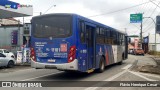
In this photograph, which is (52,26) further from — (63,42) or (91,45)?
(91,45)

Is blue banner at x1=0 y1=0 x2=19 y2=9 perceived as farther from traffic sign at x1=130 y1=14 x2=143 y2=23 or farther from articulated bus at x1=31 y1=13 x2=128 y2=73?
traffic sign at x1=130 y1=14 x2=143 y2=23

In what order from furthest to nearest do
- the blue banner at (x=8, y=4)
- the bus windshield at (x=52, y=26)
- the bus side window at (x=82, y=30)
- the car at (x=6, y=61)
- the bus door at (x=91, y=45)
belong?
the blue banner at (x=8, y=4) < the car at (x=6, y=61) < the bus door at (x=91, y=45) < the bus side window at (x=82, y=30) < the bus windshield at (x=52, y=26)

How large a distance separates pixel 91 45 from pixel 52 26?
2.90 metres

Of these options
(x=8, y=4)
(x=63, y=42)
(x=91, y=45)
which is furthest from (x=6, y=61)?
(x=8, y=4)

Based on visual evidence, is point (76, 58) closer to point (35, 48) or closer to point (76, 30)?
point (76, 30)

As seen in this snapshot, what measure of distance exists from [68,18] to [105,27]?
19.0ft

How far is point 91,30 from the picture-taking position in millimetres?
16312

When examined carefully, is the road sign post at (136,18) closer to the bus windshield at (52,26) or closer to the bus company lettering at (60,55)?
the bus windshield at (52,26)

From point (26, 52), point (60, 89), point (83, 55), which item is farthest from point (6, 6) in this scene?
point (60, 89)

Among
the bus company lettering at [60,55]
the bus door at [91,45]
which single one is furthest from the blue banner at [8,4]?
the bus company lettering at [60,55]

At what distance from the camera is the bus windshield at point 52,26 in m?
14.1

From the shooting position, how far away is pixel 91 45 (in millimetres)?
16281

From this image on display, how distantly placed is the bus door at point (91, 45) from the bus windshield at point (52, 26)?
1760 millimetres

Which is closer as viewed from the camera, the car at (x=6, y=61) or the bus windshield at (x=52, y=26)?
the bus windshield at (x=52, y=26)
